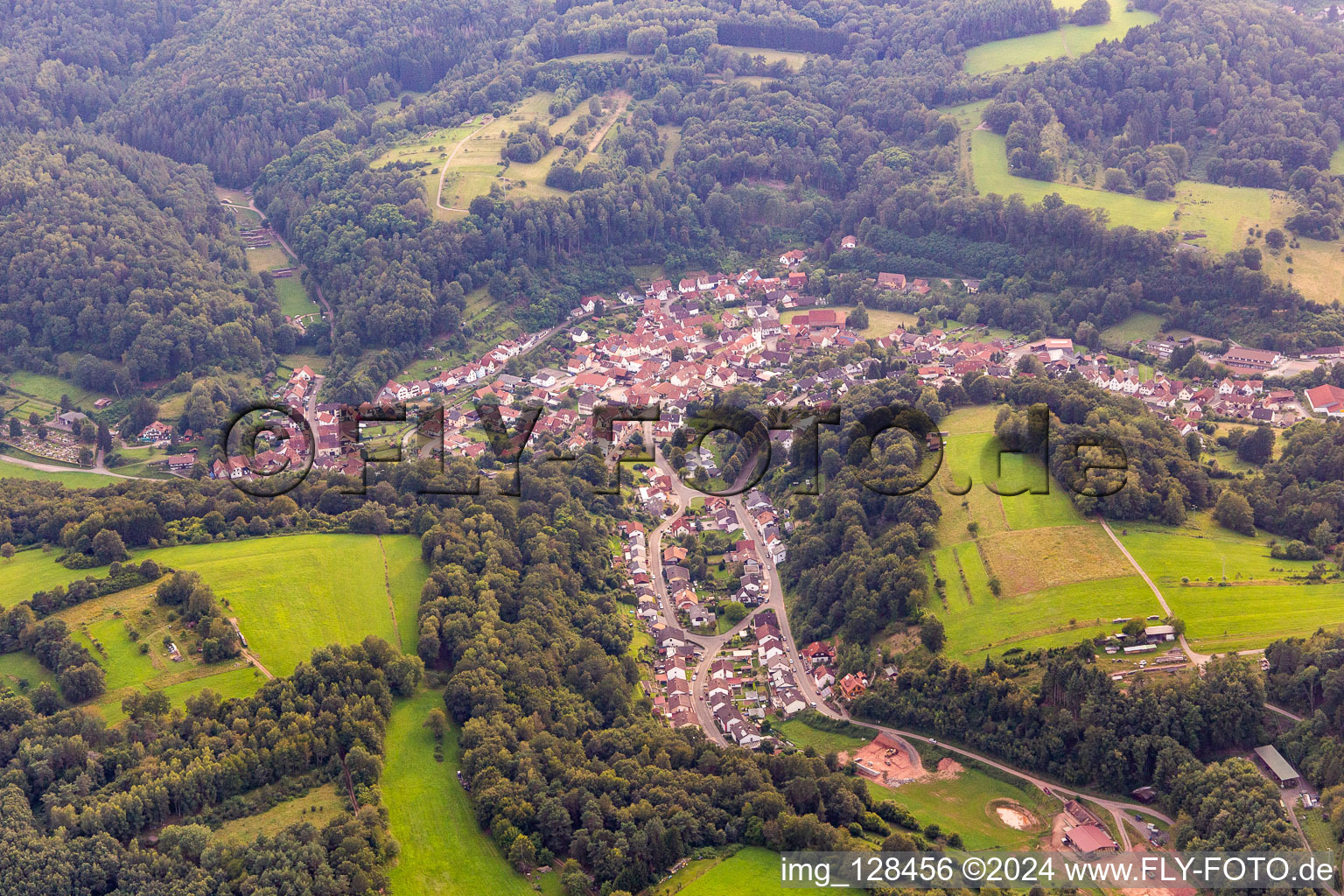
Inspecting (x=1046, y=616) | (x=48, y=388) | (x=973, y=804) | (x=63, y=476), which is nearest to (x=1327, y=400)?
(x=1046, y=616)

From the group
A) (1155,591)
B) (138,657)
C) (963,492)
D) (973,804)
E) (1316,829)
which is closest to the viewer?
(1316,829)

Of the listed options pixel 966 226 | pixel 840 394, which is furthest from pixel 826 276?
pixel 840 394

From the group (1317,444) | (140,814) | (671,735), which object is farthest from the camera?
(1317,444)

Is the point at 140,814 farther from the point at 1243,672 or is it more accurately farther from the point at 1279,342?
the point at 1279,342

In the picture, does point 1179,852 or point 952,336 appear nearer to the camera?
point 1179,852

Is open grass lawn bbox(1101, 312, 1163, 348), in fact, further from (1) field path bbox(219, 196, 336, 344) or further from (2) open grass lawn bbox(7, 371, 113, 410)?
(2) open grass lawn bbox(7, 371, 113, 410)

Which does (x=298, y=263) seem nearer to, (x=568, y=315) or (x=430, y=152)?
(x=430, y=152)
